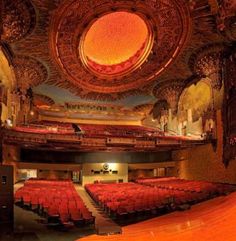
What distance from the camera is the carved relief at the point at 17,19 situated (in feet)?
25.6

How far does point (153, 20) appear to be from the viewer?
9.54 meters

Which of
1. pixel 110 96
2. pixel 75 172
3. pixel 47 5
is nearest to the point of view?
pixel 47 5

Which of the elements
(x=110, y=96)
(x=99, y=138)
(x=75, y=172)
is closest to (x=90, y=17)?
(x=99, y=138)

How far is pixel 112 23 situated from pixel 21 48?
11.9ft

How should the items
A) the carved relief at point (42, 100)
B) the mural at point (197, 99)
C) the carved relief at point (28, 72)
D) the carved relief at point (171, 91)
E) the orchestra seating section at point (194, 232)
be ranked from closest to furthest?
1. the orchestra seating section at point (194, 232)
2. the carved relief at point (28, 72)
3. the mural at point (197, 99)
4. the carved relief at point (171, 91)
5. the carved relief at point (42, 100)

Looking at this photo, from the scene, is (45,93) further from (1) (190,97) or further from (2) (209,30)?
(2) (209,30)

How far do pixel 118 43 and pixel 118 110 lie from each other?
7511mm

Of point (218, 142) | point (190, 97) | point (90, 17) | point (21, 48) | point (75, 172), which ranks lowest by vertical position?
point (75, 172)

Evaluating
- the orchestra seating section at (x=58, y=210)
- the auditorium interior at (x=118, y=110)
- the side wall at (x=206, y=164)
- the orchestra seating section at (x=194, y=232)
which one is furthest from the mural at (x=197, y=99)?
the orchestra seating section at (x=58, y=210)

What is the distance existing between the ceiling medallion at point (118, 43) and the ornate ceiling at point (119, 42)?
0.03m

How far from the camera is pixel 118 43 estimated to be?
12.1 m

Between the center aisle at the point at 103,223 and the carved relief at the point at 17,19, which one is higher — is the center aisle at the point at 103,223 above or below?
below

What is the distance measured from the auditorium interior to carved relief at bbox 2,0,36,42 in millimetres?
35

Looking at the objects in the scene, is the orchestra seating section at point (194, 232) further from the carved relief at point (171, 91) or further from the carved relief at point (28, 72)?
the carved relief at point (171, 91)
